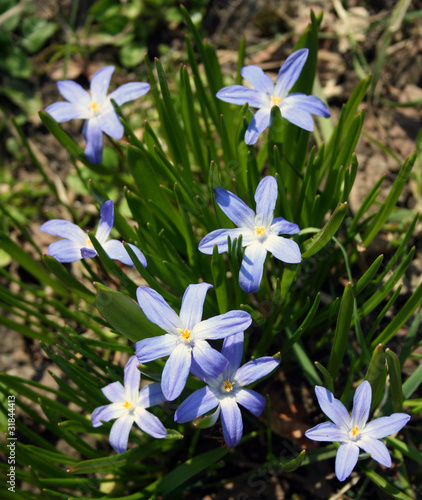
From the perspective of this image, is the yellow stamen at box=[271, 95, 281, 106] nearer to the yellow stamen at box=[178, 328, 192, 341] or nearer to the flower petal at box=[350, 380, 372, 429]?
the yellow stamen at box=[178, 328, 192, 341]

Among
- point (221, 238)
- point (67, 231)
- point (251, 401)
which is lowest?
point (251, 401)

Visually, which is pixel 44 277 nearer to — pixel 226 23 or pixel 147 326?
pixel 147 326

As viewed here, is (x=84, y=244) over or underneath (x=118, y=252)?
over

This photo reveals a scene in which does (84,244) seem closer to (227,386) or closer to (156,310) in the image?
(156,310)

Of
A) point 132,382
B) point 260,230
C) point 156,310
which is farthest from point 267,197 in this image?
point 132,382

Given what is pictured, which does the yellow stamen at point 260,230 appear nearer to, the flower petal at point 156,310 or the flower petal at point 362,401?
the flower petal at point 156,310

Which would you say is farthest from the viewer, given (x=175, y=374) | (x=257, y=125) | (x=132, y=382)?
(x=257, y=125)

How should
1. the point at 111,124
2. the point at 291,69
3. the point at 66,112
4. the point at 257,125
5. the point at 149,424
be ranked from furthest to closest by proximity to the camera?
1. the point at 66,112
2. the point at 111,124
3. the point at 291,69
4. the point at 257,125
5. the point at 149,424

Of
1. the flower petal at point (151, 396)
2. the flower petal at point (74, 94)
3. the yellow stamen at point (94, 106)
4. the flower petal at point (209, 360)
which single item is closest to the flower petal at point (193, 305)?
the flower petal at point (209, 360)
